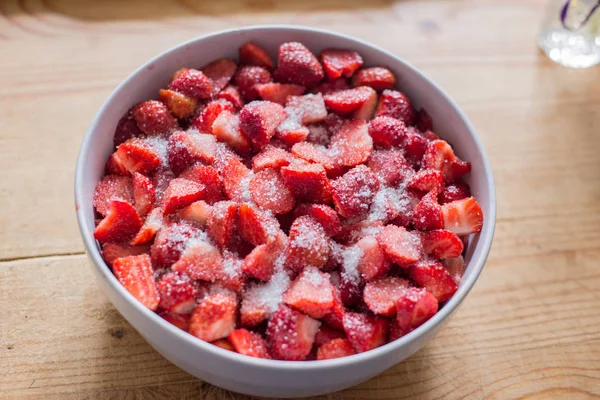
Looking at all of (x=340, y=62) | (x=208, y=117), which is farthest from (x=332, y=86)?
(x=208, y=117)

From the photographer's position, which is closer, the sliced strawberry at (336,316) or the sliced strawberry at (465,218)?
the sliced strawberry at (336,316)

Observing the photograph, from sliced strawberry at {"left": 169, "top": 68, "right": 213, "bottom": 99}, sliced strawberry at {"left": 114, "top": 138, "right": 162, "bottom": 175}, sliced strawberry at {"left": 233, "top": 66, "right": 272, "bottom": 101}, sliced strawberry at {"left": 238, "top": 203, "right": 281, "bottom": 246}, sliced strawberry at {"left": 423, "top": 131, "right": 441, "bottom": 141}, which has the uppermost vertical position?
sliced strawberry at {"left": 169, "top": 68, "right": 213, "bottom": 99}

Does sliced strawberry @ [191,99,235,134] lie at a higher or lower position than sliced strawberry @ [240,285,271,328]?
higher

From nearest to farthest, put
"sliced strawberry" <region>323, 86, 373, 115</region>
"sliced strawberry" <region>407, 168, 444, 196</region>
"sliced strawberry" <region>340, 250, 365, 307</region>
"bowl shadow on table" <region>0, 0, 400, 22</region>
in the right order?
"sliced strawberry" <region>340, 250, 365, 307</region> → "sliced strawberry" <region>407, 168, 444, 196</region> → "sliced strawberry" <region>323, 86, 373, 115</region> → "bowl shadow on table" <region>0, 0, 400, 22</region>

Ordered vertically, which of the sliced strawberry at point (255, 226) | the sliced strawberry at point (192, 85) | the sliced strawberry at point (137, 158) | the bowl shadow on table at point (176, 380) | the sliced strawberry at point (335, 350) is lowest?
the bowl shadow on table at point (176, 380)

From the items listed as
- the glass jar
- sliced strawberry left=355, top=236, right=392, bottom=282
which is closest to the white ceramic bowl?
sliced strawberry left=355, top=236, right=392, bottom=282

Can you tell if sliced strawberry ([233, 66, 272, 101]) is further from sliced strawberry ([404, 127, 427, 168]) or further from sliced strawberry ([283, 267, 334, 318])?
sliced strawberry ([283, 267, 334, 318])

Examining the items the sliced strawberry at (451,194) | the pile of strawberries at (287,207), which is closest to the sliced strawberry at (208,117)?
the pile of strawberries at (287,207)

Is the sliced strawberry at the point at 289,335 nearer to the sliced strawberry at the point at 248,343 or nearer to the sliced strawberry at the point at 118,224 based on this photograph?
the sliced strawberry at the point at 248,343
